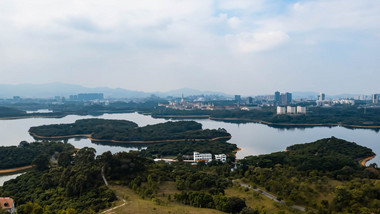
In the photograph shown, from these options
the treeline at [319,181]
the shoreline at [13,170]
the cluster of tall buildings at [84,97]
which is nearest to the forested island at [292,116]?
the treeline at [319,181]

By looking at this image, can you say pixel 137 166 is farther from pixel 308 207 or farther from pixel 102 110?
pixel 102 110

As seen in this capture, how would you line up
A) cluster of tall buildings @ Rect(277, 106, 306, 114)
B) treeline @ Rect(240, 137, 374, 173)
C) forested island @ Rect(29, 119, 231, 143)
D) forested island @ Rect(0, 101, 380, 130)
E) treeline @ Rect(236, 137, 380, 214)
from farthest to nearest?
cluster of tall buildings @ Rect(277, 106, 306, 114)
forested island @ Rect(0, 101, 380, 130)
forested island @ Rect(29, 119, 231, 143)
treeline @ Rect(240, 137, 374, 173)
treeline @ Rect(236, 137, 380, 214)

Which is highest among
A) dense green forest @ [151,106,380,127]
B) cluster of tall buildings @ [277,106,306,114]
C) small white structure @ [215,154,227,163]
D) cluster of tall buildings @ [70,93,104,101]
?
cluster of tall buildings @ [70,93,104,101]

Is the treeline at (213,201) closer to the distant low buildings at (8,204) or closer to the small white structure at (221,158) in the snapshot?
the distant low buildings at (8,204)


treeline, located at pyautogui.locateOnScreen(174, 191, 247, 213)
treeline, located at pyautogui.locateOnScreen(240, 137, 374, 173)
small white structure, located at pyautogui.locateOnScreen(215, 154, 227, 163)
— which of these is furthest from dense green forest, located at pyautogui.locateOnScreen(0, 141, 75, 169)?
treeline, located at pyautogui.locateOnScreen(240, 137, 374, 173)

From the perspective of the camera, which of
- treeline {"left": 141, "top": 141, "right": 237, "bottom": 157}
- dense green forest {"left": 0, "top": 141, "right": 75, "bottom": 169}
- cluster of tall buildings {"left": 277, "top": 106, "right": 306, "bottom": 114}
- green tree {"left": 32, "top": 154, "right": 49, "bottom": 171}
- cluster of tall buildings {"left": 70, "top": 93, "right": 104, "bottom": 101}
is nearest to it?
green tree {"left": 32, "top": 154, "right": 49, "bottom": 171}

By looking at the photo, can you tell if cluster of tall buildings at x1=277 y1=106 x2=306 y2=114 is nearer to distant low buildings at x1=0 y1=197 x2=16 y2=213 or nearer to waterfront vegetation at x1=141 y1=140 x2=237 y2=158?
waterfront vegetation at x1=141 y1=140 x2=237 y2=158

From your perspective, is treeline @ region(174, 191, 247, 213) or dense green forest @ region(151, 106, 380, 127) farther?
dense green forest @ region(151, 106, 380, 127)

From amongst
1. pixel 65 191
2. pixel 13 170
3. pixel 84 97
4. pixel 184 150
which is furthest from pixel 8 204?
pixel 84 97

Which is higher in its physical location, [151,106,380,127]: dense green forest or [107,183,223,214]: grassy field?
[151,106,380,127]: dense green forest
